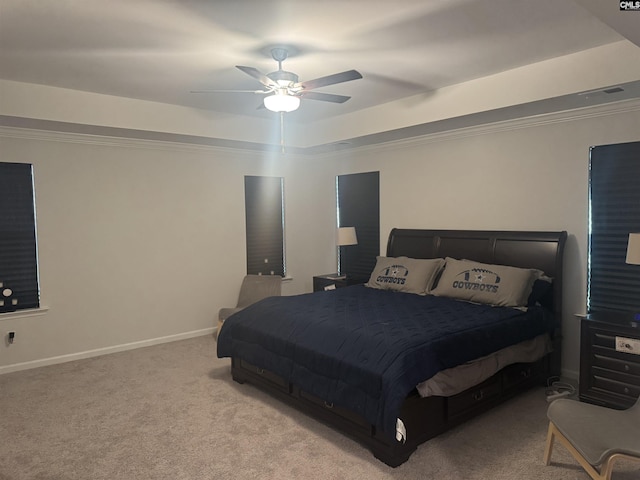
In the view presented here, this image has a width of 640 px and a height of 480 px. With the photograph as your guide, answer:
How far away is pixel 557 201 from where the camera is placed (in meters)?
4.19

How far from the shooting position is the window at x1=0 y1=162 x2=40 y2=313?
447 centimetres

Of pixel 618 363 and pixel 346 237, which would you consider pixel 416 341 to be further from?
pixel 346 237

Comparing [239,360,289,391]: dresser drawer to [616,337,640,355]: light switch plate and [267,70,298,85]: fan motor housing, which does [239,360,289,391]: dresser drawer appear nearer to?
[267,70,298,85]: fan motor housing

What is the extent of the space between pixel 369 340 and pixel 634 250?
2.03 metres

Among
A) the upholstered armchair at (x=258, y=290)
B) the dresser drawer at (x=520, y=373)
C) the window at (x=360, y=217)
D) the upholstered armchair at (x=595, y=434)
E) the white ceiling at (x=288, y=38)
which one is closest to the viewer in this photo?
the upholstered armchair at (x=595, y=434)

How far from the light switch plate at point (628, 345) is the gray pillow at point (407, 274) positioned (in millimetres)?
1674

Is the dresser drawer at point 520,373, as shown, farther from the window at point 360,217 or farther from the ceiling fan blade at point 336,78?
the window at point 360,217

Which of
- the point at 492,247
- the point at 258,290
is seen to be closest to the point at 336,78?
the point at 492,247

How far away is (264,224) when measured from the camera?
632cm

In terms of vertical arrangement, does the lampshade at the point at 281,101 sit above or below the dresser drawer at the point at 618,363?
above

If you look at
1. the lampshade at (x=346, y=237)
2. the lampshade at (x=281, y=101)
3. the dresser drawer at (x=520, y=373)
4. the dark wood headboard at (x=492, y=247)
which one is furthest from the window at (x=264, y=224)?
the dresser drawer at (x=520, y=373)

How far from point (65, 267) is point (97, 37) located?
8.86ft

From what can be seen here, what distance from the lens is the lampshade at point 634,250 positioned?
10.7 ft

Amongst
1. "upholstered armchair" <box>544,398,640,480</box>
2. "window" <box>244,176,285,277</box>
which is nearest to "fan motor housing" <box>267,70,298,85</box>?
"upholstered armchair" <box>544,398,640,480</box>
